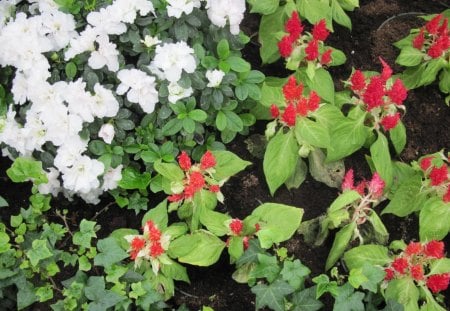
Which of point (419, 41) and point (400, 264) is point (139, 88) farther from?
point (419, 41)

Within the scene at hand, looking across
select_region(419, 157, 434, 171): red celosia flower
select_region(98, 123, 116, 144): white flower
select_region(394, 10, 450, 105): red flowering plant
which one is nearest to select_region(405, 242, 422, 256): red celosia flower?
select_region(419, 157, 434, 171): red celosia flower

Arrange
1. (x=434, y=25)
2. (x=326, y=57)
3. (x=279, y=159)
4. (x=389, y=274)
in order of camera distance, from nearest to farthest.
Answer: (x=389, y=274) → (x=279, y=159) → (x=326, y=57) → (x=434, y=25)

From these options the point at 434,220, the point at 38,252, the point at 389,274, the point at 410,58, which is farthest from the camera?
the point at 410,58

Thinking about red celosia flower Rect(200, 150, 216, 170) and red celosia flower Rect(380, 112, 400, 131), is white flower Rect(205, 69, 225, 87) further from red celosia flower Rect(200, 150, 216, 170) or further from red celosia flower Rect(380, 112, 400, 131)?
red celosia flower Rect(380, 112, 400, 131)

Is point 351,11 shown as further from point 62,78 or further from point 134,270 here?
point 134,270

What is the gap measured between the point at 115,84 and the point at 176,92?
0.95ft

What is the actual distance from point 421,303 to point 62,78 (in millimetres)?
1910

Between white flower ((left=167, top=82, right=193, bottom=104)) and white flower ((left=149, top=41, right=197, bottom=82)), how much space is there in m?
0.05

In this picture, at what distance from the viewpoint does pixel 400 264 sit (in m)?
2.49

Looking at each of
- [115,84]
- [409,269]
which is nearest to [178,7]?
[115,84]

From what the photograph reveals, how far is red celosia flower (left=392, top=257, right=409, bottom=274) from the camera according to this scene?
2.50 meters

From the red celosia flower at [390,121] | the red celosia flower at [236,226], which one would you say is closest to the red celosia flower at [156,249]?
the red celosia flower at [236,226]

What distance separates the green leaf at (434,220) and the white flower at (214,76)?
107 centimetres

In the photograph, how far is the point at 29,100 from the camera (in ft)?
8.99
